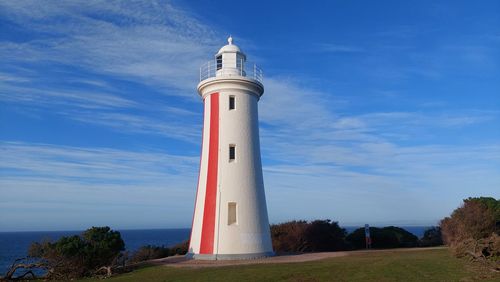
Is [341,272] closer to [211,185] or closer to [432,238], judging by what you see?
[211,185]

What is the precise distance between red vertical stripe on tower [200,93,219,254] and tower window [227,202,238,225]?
66 centimetres

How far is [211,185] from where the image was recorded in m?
19.3

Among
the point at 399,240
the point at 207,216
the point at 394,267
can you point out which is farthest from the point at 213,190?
the point at 399,240

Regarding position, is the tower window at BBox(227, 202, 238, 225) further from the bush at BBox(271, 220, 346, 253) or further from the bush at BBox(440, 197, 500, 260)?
the bush at BBox(440, 197, 500, 260)

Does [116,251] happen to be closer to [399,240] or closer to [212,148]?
[212,148]

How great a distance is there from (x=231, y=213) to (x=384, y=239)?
13668mm

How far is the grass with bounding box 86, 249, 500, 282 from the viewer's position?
12.7m

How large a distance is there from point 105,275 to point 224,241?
5.01 metres

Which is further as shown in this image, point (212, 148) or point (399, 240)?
point (399, 240)

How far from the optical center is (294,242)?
27.4 meters

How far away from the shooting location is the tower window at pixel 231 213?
19.0m

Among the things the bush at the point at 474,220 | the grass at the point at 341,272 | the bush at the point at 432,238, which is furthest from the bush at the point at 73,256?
the bush at the point at 432,238

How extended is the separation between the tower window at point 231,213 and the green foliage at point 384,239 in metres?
12.2

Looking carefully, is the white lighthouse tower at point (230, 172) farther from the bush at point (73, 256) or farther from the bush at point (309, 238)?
the bush at point (309, 238)
